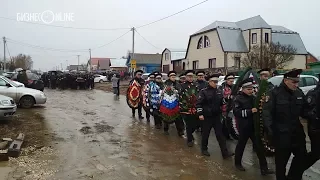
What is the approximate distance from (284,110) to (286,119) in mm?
135

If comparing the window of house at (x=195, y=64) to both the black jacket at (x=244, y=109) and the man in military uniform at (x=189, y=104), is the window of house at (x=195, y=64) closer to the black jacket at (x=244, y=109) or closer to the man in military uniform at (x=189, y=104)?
the man in military uniform at (x=189, y=104)

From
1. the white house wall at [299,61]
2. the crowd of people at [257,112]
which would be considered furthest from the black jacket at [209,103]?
the white house wall at [299,61]

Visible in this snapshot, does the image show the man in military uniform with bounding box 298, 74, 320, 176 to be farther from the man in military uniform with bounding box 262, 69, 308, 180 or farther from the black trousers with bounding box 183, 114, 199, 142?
the black trousers with bounding box 183, 114, 199, 142

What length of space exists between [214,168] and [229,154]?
0.93 meters

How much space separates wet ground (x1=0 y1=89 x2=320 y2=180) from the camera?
18.4 feet

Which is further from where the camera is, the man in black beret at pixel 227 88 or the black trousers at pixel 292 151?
the man in black beret at pixel 227 88

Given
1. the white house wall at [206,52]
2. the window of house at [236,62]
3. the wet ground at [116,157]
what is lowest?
the wet ground at [116,157]

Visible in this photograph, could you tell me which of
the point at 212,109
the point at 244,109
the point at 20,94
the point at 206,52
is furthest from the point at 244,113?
the point at 206,52

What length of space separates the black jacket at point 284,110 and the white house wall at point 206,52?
106ft

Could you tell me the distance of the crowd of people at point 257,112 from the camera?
15.7ft

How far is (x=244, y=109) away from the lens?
586 cm

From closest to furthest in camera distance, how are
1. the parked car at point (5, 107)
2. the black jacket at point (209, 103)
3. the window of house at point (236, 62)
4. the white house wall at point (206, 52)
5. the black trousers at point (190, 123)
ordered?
1. the black jacket at point (209, 103)
2. the black trousers at point (190, 123)
3. the parked car at point (5, 107)
4. the window of house at point (236, 62)
5. the white house wall at point (206, 52)

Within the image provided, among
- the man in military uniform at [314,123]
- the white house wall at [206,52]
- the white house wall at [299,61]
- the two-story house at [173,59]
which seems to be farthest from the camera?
the two-story house at [173,59]

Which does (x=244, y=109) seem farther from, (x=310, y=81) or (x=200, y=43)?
(x=200, y=43)
